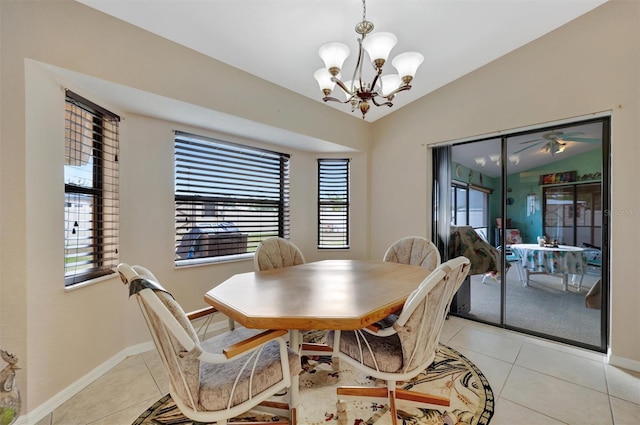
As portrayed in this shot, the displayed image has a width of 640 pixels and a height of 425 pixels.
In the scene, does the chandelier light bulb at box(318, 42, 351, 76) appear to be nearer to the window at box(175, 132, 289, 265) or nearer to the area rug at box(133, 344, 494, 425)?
the window at box(175, 132, 289, 265)

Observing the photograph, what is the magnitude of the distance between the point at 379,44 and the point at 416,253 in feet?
→ 6.23

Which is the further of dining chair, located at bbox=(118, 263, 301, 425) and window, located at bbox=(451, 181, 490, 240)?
window, located at bbox=(451, 181, 490, 240)

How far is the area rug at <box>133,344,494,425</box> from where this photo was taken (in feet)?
5.22

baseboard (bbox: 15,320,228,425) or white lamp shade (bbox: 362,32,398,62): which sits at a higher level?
white lamp shade (bbox: 362,32,398,62)

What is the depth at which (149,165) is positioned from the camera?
2441 millimetres

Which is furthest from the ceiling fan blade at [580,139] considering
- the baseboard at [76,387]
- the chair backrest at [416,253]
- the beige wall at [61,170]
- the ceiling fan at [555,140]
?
the baseboard at [76,387]

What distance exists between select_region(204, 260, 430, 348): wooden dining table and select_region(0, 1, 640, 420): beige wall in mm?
1077

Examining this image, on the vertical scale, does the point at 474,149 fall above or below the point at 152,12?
below

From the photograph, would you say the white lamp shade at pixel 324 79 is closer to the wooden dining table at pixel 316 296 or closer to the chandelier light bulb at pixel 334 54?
the chandelier light bulb at pixel 334 54

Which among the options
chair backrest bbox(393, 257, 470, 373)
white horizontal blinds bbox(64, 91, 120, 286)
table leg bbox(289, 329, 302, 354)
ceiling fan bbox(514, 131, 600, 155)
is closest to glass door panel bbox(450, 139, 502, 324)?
ceiling fan bbox(514, 131, 600, 155)

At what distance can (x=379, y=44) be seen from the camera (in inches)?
60.5

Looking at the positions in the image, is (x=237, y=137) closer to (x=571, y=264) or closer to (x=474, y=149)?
(x=474, y=149)

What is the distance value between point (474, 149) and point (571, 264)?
1.47 meters

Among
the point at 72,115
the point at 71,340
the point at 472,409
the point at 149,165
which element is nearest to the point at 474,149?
the point at 472,409
